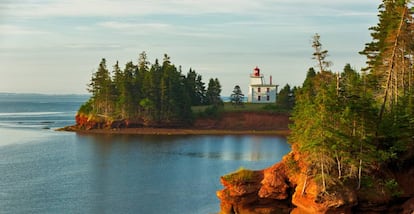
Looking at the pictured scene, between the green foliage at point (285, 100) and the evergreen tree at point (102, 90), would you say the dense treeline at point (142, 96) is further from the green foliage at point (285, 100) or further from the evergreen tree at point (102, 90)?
the green foliage at point (285, 100)

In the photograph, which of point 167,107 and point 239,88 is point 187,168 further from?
point 239,88

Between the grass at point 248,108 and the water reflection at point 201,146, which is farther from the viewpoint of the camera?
the grass at point 248,108

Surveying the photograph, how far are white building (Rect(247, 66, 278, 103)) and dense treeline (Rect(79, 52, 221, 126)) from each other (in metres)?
15.3

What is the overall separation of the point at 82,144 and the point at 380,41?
45298mm

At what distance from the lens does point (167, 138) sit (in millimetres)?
91500

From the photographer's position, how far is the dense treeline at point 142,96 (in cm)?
10481

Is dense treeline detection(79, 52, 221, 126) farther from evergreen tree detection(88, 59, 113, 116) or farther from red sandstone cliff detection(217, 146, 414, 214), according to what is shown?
red sandstone cliff detection(217, 146, 414, 214)

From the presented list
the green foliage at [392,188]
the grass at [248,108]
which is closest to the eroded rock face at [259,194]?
the green foliage at [392,188]

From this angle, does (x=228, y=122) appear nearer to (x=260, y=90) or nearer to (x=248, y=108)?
(x=248, y=108)

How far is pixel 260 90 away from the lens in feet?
399

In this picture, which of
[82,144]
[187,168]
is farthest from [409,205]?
[82,144]

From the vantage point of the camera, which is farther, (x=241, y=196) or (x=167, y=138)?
(x=167, y=138)

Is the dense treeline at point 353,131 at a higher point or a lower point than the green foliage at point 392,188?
higher

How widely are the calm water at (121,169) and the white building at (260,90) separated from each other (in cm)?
2694
